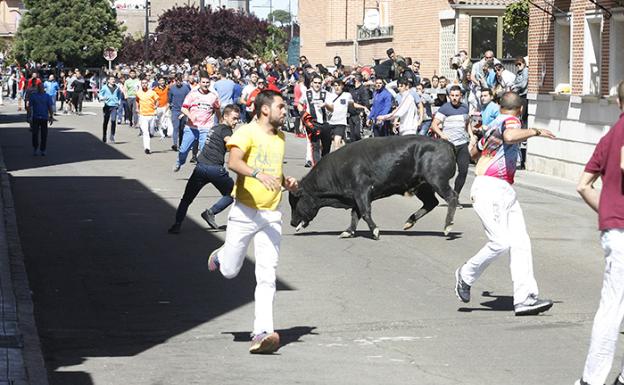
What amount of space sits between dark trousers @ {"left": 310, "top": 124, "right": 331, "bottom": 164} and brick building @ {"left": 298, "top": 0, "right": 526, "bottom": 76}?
16599mm

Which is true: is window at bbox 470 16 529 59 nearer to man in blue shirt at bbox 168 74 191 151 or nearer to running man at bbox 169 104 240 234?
man in blue shirt at bbox 168 74 191 151

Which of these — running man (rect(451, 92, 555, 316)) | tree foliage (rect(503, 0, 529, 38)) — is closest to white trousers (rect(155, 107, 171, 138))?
tree foliage (rect(503, 0, 529, 38))

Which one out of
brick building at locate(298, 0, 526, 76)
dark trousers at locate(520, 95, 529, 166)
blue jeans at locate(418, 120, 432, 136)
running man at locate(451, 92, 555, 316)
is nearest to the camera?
running man at locate(451, 92, 555, 316)

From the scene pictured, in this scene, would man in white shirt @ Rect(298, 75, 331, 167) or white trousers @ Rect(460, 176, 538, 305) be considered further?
man in white shirt @ Rect(298, 75, 331, 167)

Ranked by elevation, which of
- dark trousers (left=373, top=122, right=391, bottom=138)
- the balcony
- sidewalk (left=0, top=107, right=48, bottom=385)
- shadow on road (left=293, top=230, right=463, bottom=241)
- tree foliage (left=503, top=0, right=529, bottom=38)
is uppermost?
tree foliage (left=503, top=0, right=529, bottom=38)

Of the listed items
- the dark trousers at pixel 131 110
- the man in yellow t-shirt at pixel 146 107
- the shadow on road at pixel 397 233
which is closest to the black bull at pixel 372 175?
the shadow on road at pixel 397 233

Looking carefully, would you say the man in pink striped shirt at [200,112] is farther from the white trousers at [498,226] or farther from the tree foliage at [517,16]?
the tree foliage at [517,16]

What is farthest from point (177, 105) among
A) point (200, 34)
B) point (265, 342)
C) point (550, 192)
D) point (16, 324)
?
point (200, 34)

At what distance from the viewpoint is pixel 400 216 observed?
1873cm

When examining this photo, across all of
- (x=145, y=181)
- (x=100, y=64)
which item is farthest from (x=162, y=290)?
(x=100, y=64)

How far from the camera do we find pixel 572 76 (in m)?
26.3

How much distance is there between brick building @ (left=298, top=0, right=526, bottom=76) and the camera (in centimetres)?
4116

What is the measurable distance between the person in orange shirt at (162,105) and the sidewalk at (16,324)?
1964 cm

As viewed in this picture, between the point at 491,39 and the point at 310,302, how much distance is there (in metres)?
30.8
